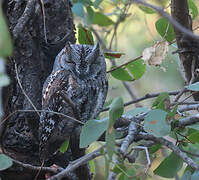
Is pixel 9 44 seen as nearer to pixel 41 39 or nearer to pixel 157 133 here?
pixel 157 133

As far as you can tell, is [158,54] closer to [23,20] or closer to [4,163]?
[23,20]

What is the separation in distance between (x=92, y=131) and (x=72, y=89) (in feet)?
3.33

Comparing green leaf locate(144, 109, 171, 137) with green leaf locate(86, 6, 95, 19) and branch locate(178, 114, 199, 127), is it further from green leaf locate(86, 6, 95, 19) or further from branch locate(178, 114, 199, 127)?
green leaf locate(86, 6, 95, 19)

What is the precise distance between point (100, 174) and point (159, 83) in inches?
50.5

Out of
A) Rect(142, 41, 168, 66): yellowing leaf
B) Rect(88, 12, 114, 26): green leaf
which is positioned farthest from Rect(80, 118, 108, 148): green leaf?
Rect(88, 12, 114, 26): green leaf

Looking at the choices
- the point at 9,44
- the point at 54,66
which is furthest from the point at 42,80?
the point at 9,44

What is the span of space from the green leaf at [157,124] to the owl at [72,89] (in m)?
0.84

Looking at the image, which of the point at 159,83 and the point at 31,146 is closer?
the point at 31,146

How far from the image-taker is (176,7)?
5.96 feet

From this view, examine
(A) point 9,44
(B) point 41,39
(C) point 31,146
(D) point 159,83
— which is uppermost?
(A) point 9,44

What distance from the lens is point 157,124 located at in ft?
4.12

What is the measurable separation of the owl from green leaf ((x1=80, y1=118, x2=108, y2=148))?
2.62 feet

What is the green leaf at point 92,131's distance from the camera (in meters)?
1.21

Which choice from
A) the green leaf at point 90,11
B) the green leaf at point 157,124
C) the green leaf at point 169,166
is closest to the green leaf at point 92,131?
the green leaf at point 157,124
